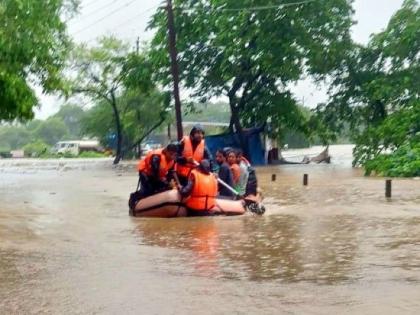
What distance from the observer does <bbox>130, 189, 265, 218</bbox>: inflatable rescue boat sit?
1538 cm

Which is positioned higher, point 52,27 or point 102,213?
point 52,27

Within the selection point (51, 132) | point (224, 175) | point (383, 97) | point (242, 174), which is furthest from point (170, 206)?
point (51, 132)

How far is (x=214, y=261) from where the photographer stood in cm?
994

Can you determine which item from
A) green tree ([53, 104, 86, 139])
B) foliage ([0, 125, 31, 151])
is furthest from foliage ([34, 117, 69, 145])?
green tree ([53, 104, 86, 139])

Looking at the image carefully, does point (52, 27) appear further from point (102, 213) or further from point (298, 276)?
point (298, 276)

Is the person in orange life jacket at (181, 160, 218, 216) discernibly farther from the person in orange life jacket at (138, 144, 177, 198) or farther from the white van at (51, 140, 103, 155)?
the white van at (51, 140, 103, 155)

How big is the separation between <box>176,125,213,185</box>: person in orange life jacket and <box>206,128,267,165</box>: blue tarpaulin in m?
27.8

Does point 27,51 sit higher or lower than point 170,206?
higher

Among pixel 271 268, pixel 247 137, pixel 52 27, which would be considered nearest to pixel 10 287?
pixel 271 268

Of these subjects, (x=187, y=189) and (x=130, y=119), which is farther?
(x=130, y=119)

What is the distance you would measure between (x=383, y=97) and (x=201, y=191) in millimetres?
25751

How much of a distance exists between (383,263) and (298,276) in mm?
1391

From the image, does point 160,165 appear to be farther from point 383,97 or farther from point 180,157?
point 383,97

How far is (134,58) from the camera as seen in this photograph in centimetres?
4553
